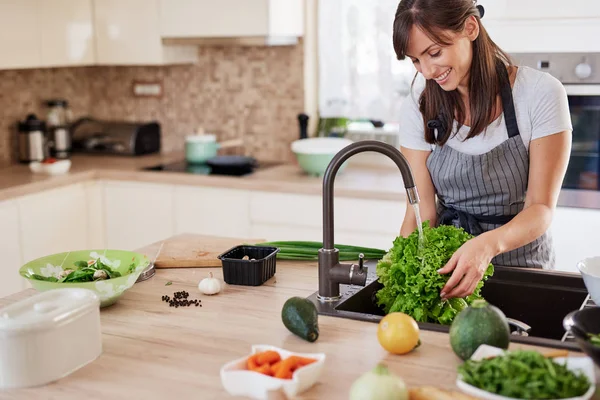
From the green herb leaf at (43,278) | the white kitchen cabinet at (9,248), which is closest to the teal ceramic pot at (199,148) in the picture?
the white kitchen cabinet at (9,248)

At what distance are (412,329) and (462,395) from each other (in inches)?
11.1

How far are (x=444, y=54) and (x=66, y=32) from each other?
2.62 meters

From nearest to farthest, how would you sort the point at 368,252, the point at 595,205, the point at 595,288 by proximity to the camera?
the point at 595,288 < the point at 368,252 < the point at 595,205

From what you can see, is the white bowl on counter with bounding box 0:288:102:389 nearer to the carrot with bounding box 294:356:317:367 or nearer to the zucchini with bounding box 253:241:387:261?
the carrot with bounding box 294:356:317:367

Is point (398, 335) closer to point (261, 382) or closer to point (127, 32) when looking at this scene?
point (261, 382)

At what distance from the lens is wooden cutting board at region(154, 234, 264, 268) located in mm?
2275

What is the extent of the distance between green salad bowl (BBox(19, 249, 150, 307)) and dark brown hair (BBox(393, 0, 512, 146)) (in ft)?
3.09

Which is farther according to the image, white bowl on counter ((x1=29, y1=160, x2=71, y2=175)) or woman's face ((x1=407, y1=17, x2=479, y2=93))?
white bowl on counter ((x1=29, y1=160, x2=71, y2=175))

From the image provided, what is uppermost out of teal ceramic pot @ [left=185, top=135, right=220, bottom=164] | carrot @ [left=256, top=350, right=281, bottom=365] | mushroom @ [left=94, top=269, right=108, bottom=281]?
teal ceramic pot @ [left=185, top=135, right=220, bottom=164]

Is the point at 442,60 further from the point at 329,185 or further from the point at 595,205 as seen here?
the point at 595,205

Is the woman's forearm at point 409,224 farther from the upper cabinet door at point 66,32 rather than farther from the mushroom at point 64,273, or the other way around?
the upper cabinet door at point 66,32

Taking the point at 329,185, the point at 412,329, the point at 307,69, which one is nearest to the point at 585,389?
the point at 412,329

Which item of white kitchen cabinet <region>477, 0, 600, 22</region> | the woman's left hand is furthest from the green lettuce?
white kitchen cabinet <region>477, 0, 600, 22</region>

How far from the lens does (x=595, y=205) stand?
10.5ft
